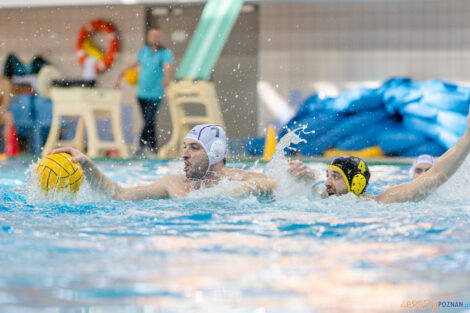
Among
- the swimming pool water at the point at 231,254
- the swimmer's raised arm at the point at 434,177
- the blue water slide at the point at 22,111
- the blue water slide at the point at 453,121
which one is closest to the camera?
the swimming pool water at the point at 231,254

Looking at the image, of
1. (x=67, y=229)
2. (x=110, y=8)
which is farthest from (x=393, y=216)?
(x=110, y=8)

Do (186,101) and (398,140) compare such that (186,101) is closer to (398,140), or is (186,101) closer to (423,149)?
(398,140)

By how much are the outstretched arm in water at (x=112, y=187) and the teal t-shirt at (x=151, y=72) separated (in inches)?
226

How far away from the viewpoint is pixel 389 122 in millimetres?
9953

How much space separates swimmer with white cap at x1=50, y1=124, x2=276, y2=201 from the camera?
482cm

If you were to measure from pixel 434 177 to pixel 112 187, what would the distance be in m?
2.13

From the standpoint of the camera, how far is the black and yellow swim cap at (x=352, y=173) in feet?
15.4

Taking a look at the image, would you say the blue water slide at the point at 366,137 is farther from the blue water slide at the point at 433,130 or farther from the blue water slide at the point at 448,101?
the blue water slide at the point at 448,101

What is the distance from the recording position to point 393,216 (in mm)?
4129

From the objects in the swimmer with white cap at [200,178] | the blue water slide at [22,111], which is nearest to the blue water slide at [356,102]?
the blue water slide at [22,111]

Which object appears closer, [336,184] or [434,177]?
[434,177]

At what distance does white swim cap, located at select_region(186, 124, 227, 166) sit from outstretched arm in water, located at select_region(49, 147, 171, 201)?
42 cm

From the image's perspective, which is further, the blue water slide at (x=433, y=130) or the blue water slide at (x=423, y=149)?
the blue water slide at (x=423, y=149)

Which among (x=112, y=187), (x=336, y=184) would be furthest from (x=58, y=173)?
(x=336, y=184)
